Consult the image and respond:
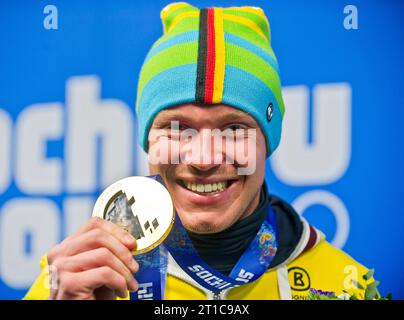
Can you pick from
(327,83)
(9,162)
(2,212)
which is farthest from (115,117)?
(327,83)

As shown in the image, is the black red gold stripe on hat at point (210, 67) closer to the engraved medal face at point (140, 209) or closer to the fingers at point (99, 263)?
the engraved medal face at point (140, 209)

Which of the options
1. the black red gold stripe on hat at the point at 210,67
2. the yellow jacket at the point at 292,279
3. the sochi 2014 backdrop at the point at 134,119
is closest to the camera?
the black red gold stripe on hat at the point at 210,67

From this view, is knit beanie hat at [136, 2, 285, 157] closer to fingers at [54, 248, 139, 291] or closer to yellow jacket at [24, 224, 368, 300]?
yellow jacket at [24, 224, 368, 300]

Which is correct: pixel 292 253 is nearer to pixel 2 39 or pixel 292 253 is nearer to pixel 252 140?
pixel 252 140

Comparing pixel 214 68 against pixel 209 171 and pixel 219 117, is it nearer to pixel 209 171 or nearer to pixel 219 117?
pixel 219 117

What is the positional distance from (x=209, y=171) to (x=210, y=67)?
0.89 ft

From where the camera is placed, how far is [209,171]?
1399mm

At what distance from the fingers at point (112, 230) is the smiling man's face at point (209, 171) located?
0.35 m

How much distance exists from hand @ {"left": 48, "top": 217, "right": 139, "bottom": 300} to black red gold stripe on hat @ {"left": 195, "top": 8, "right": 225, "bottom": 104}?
1.45 feet

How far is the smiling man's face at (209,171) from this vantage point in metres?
1.38

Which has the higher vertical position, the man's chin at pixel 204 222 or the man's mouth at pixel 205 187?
the man's mouth at pixel 205 187

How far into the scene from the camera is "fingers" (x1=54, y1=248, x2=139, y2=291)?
1.06 m

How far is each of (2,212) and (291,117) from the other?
3.23ft

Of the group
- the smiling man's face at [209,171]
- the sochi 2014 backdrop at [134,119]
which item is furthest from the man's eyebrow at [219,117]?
the sochi 2014 backdrop at [134,119]
